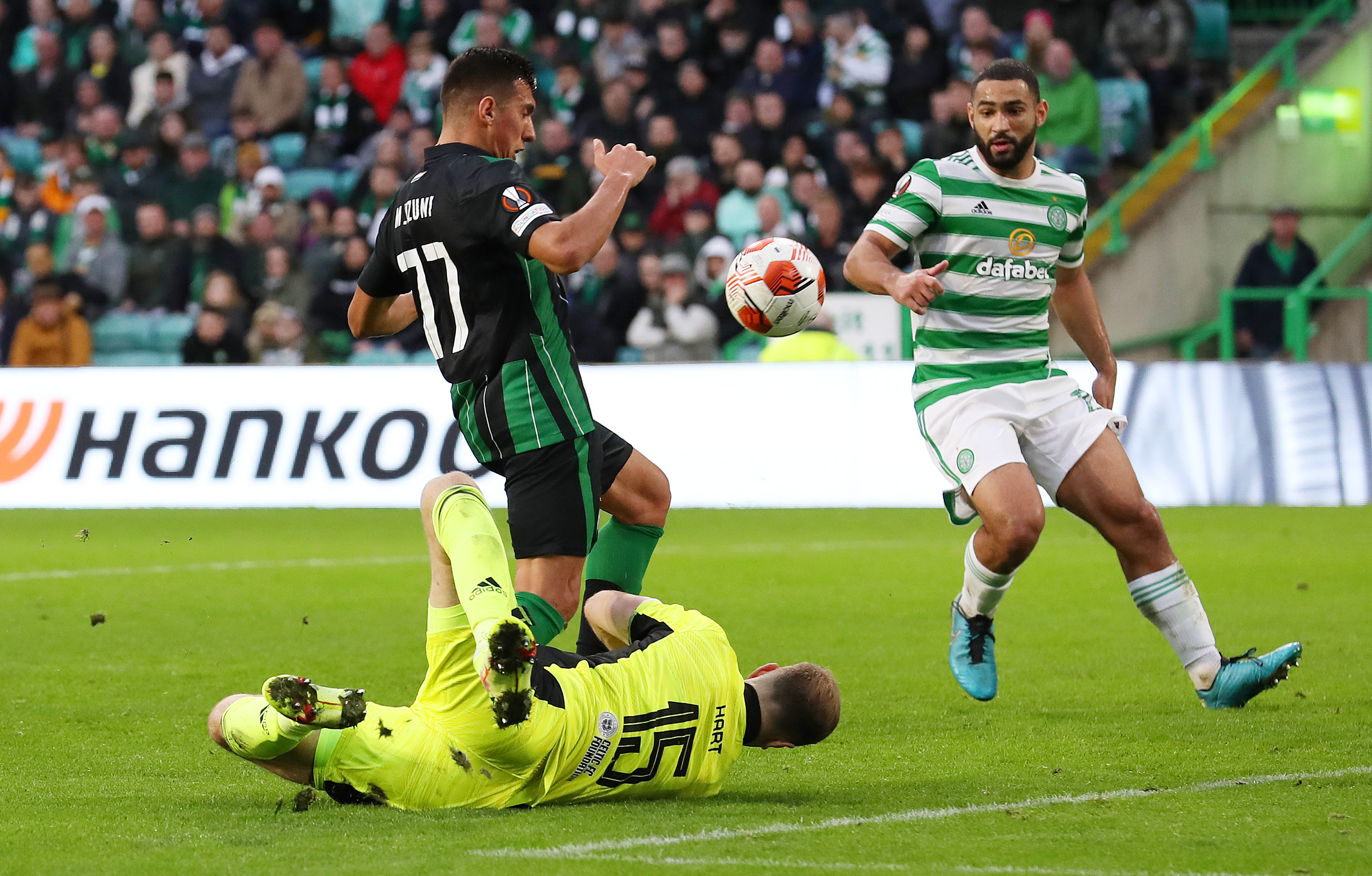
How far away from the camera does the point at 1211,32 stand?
19297mm

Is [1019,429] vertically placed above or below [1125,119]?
above

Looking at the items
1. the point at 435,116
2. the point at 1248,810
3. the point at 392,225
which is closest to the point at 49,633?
the point at 392,225

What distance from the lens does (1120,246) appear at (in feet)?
57.6

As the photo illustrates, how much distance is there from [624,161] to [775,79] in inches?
533

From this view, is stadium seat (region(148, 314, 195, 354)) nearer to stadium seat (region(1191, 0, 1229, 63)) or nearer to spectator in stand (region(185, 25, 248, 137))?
spectator in stand (region(185, 25, 248, 137))

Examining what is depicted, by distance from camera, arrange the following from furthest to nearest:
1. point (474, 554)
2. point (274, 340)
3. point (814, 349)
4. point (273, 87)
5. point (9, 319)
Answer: point (273, 87)
point (9, 319)
point (274, 340)
point (814, 349)
point (474, 554)

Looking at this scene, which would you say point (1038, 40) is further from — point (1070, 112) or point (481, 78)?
point (481, 78)

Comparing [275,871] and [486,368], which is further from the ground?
[486,368]

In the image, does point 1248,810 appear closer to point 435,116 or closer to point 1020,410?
point 1020,410

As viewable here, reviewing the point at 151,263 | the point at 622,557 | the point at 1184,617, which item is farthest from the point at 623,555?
the point at 151,263

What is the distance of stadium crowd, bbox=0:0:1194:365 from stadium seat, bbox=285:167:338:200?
26 mm

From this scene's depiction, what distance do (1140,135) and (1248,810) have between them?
1459cm

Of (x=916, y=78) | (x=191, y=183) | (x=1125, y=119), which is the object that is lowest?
(x=191, y=183)

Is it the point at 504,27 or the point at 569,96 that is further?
the point at 504,27
